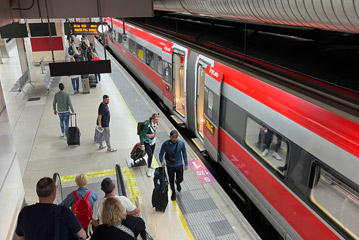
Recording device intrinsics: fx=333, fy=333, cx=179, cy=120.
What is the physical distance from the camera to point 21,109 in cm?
1270

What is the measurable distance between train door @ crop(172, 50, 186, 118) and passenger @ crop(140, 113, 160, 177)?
2.42 metres

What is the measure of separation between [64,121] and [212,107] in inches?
184

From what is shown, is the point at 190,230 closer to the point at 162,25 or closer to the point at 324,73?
the point at 324,73

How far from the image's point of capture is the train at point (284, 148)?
3.79m

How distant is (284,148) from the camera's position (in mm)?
4914

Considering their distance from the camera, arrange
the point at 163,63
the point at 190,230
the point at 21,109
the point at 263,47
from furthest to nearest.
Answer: the point at 21,109 → the point at 163,63 → the point at 190,230 → the point at 263,47

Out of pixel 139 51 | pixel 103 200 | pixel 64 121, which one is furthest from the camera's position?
pixel 139 51

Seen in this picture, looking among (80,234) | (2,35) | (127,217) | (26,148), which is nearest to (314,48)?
(127,217)

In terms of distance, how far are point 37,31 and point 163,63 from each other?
4.40 meters

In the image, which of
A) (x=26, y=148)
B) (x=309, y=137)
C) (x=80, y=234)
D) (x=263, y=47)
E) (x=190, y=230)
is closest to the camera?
(x=80, y=234)

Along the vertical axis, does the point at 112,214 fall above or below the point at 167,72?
above

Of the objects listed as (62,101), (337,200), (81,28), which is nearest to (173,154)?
(337,200)

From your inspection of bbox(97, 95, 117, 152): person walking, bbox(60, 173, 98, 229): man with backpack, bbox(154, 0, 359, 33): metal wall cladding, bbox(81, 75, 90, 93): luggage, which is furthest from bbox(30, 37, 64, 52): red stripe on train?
bbox(154, 0, 359, 33): metal wall cladding

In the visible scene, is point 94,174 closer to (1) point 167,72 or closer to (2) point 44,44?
(1) point 167,72
